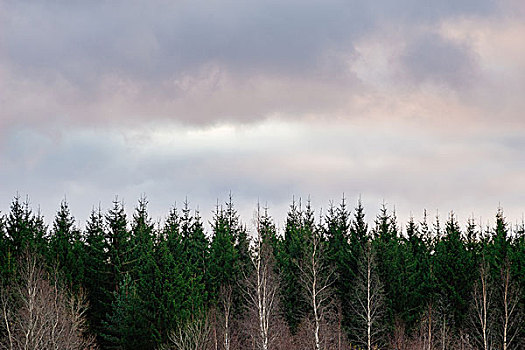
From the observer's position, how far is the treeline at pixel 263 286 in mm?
45750

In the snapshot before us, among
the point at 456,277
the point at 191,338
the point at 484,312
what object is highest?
the point at 456,277

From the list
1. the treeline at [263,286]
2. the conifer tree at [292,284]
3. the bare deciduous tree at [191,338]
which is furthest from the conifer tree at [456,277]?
the bare deciduous tree at [191,338]

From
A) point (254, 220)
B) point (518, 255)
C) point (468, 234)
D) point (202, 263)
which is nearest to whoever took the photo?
point (254, 220)

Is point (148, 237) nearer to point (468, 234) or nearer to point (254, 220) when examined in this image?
point (254, 220)

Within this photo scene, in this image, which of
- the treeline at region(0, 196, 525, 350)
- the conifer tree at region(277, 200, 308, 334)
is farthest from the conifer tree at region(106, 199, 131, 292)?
the conifer tree at region(277, 200, 308, 334)

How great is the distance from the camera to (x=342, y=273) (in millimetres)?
64000

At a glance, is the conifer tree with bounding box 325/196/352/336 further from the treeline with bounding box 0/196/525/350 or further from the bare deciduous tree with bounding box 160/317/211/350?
the bare deciduous tree with bounding box 160/317/211/350

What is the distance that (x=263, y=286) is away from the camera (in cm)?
4372

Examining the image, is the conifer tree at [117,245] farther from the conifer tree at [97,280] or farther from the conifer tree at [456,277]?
the conifer tree at [456,277]

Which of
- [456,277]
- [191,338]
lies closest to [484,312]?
[456,277]

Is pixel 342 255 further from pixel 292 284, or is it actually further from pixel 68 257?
pixel 68 257

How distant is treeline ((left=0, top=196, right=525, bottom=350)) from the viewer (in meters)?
45.8

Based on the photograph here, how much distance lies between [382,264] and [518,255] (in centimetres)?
1287

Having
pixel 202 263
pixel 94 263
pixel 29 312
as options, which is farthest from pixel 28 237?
pixel 29 312
